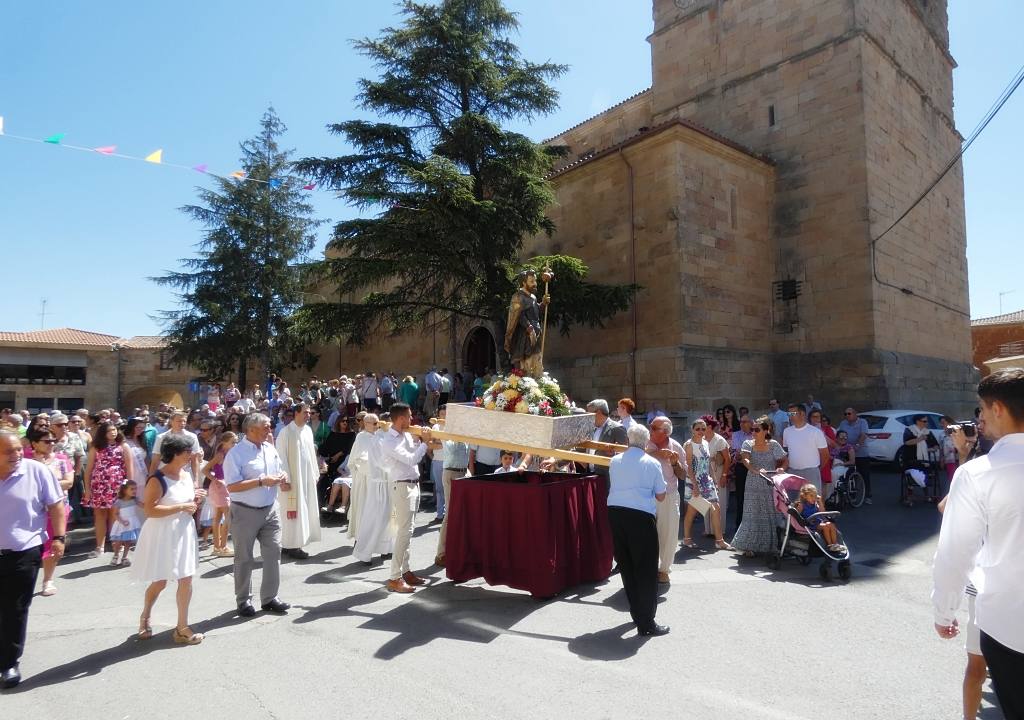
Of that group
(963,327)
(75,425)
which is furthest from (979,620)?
(963,327)

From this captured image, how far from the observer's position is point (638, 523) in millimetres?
5207

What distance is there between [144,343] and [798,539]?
37919 mm

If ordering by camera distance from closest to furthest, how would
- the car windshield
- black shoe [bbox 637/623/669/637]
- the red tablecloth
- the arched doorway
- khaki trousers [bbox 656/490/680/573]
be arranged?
1. black shoe [bbox 637/623/669/637]
2. the red tablecloth
3. khaki trousers [bbox 656/490/680/573]
4. the car windshield
5. the arched doorway

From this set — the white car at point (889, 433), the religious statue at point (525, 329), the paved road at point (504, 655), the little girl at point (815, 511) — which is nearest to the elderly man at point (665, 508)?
the paved road at point (504, 655)

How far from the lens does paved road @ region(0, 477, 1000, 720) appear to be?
3.84m

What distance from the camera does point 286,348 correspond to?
2845 cm

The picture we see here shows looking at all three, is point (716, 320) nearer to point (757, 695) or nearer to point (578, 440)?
point (578, 440)

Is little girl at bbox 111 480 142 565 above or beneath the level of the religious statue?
beneath

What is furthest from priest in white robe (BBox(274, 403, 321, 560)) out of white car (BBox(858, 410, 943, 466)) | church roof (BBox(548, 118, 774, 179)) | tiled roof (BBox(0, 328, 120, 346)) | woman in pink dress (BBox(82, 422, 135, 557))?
tiled roof (BBox(0, 328, 120, 346))

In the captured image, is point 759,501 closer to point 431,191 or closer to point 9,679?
point 9,679

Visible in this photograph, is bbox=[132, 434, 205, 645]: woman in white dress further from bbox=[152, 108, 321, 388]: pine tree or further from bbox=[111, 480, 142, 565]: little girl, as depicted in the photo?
bbox=[152, 108, 321, 388]: pine tree

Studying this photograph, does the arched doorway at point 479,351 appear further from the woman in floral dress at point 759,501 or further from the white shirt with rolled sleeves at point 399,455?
the white shirt with rolled sleeves at point 399,455

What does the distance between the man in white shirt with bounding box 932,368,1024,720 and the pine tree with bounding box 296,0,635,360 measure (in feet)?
42.0

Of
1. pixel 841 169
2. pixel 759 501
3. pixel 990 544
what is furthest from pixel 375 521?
pixel 841 169
